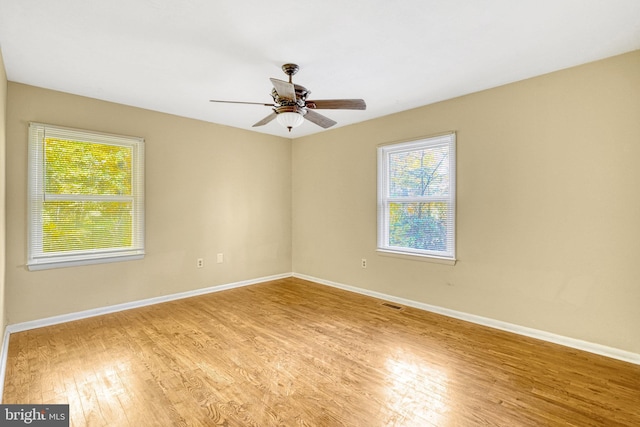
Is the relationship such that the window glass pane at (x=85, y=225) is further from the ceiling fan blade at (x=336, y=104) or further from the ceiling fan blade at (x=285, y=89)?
the ceiling fan blade at (x=336, y=104)

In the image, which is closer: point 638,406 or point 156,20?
point 638,406

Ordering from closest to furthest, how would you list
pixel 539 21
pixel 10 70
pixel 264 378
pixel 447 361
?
pixel 539 21
pixel 264 378
pixel 447 361
pixel 10 70

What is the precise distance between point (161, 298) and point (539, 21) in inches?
184

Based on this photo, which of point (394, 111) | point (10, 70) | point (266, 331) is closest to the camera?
point (10, 70)

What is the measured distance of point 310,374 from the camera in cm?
230

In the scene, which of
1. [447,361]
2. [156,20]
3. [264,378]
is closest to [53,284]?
[264,378]

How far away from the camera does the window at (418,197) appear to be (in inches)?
141

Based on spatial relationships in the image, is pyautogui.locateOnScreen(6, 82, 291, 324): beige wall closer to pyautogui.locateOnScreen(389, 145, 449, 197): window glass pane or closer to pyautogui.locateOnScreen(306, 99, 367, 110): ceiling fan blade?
pyautogui.locateOnScreen(389, 145, 449, 197): window glass pane

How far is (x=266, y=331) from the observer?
3.11 m

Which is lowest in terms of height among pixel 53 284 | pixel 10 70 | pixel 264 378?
pixel 264 378

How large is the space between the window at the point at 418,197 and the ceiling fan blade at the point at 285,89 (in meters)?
1.98

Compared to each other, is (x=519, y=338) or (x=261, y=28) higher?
(x=261, y=28)

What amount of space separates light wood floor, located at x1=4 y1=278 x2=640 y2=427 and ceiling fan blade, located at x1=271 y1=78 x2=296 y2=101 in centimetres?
212

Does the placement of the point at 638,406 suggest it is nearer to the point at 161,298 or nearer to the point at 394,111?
the point at 394,111
